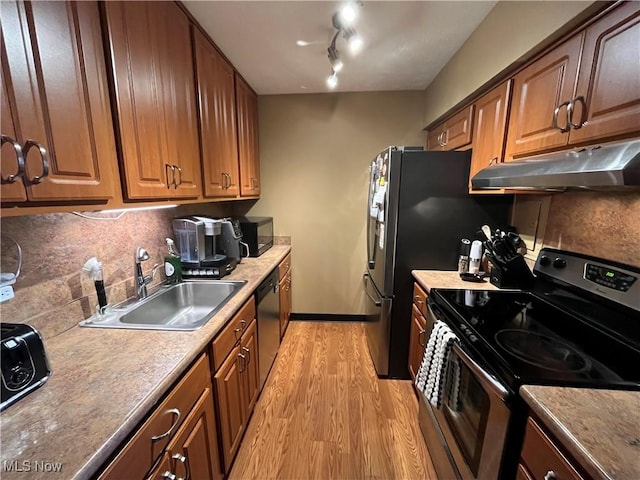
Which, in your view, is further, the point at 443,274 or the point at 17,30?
the point at 443,274

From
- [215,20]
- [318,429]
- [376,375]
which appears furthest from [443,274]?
[215,20]

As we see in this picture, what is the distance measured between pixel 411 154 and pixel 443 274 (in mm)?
886

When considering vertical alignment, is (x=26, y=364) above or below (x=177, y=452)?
above

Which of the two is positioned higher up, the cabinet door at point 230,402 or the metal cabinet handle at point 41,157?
the metal cabinet handle at point 41,157

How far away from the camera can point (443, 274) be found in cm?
199

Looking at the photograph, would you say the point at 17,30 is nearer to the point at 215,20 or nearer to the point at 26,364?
the point at 26,364

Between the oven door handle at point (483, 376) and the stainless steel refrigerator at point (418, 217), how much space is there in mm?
898

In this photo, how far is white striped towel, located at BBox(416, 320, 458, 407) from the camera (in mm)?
1269

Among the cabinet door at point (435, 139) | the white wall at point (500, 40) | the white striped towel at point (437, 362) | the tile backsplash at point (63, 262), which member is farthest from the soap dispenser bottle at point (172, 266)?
the cabinet door at point (435, 139)

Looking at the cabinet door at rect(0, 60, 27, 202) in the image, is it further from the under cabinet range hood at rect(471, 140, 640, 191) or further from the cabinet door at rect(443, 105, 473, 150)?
the cabinet door at rect(443, 105, 473, 150)

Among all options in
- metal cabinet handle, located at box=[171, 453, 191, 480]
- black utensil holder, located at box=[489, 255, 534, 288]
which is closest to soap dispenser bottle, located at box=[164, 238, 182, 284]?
metal cabinet handle, located at box=[171, 453, 191, 480]

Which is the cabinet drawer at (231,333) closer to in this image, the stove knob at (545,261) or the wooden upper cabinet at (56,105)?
the wooden upper cabinet at (56,105)

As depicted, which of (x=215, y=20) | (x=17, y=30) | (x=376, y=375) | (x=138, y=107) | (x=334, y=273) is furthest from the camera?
(x=334, y=273)

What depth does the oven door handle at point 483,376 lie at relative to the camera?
907 millimetres
